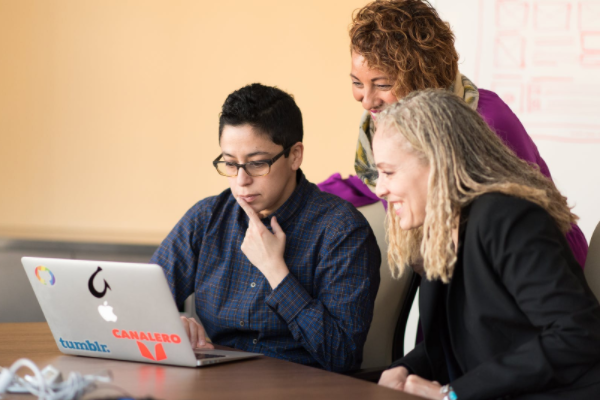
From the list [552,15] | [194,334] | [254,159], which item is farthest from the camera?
[552,15]

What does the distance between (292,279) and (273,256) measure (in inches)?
3.5

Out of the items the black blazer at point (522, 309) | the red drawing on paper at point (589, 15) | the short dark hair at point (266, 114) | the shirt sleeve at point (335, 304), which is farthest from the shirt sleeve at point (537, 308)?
the red drawing on paper at point (589, 15)

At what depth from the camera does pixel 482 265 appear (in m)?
1.26

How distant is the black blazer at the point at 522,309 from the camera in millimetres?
1169

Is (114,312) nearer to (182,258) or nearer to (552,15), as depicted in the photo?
(182,258)

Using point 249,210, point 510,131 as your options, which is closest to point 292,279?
point 249,210

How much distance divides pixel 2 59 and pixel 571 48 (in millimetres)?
2252

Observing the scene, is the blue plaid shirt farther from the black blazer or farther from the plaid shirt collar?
the black blazer

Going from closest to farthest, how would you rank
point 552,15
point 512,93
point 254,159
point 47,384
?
point 47,384 → point 254,159 → point 552,15 → point 512,93

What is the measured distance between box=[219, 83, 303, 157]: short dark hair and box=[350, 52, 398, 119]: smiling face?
22 centimetres

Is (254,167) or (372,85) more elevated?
(372,85)

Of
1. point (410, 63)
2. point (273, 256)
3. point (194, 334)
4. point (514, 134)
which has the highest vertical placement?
point (410, 63)

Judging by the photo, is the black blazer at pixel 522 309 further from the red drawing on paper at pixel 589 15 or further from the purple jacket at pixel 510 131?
the red drawing on paper at pixel 589 15

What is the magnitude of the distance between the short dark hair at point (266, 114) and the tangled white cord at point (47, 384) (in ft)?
2.76
